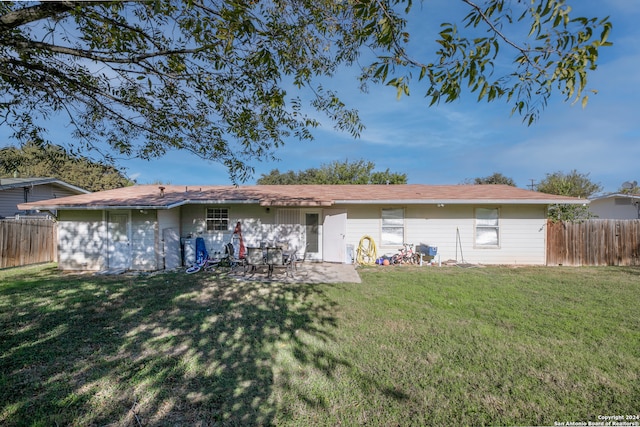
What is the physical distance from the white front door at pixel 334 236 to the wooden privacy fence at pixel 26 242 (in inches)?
473

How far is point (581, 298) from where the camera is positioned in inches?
253

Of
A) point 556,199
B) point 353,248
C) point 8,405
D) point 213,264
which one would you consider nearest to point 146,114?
point 8,405

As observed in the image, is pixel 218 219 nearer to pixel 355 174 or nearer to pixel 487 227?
pixel 487 227

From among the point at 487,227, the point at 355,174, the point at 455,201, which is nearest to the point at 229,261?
the point at 455,201

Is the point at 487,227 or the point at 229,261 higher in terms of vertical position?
the point at 487,227

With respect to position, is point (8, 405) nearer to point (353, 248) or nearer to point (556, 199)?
point (353, 248)

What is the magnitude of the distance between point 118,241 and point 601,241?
18886 millimetres

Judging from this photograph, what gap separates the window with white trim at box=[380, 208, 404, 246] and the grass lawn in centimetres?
446

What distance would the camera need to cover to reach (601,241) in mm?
→ 10922

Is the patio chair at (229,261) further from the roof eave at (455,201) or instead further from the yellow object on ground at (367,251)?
the yellow object on ground at (367,251)

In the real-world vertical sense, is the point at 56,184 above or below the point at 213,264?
above

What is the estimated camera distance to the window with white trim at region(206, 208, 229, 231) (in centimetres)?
1138

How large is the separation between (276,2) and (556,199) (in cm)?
1149

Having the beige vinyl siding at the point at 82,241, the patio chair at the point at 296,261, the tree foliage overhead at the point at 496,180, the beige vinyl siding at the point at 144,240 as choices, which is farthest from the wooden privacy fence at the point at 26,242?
the tree foliage overhead at the point at 496,180
